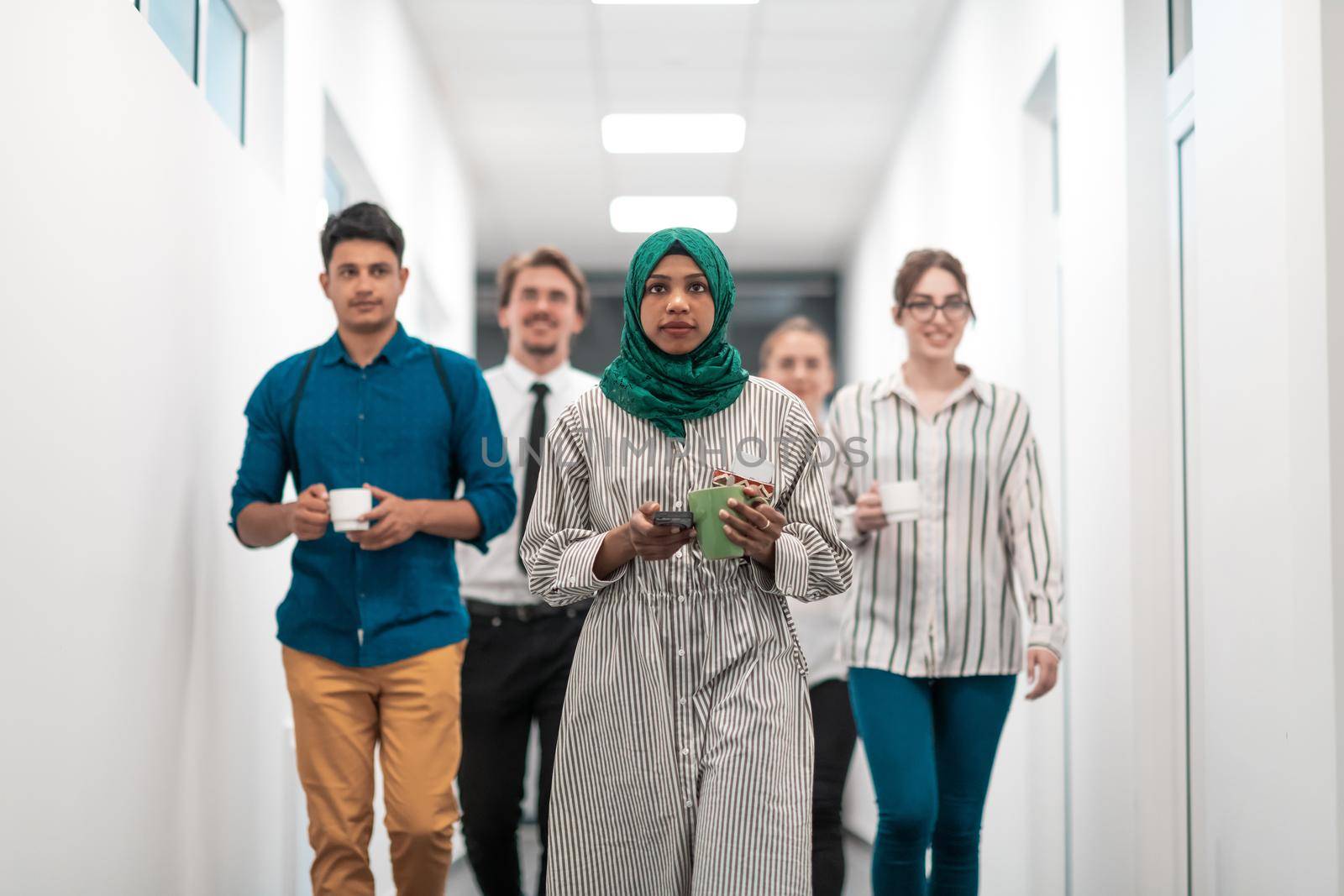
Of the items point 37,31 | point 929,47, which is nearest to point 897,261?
point 929,47

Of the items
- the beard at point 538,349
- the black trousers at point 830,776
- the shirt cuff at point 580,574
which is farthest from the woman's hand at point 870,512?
the beard at point 538,349

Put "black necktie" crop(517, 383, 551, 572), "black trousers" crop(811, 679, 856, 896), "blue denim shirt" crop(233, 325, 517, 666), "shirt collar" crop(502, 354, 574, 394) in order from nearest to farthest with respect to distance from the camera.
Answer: "blue denim shirt" crop(233, 325, 517, 666), "black trousers" crop(811, 679, 856, 896), "black necktie" crop(517, 383, 551, 572), "shirt collar" crop(502, 354, 574, 394)

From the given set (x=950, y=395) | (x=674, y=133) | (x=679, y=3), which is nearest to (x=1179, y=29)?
(x=950, y=395)

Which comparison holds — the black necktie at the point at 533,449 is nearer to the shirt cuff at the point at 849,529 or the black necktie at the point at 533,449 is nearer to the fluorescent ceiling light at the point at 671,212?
the shirt cuff at the point at 849,529

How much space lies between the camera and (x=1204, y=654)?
269 centimetres

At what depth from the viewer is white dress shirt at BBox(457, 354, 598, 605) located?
318 centimetres

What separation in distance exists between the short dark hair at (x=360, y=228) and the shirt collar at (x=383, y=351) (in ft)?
0.53

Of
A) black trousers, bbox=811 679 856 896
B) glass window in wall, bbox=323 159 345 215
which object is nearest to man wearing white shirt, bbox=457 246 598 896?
black trousers, bbox=811 679 856 896

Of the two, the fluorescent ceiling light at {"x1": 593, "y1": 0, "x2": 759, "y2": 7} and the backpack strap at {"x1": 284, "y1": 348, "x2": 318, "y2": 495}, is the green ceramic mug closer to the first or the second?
the backpack strap at {"x1": 284, "y1": 348, "x2": 318, "y2": 495}

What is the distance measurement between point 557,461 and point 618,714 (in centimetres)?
41

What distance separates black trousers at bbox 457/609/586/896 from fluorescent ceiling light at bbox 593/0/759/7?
10.4 feet

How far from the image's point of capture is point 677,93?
6461mm

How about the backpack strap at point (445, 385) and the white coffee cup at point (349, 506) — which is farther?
the backpack strap at point (445, 385)

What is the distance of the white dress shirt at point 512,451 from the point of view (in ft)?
10.4
